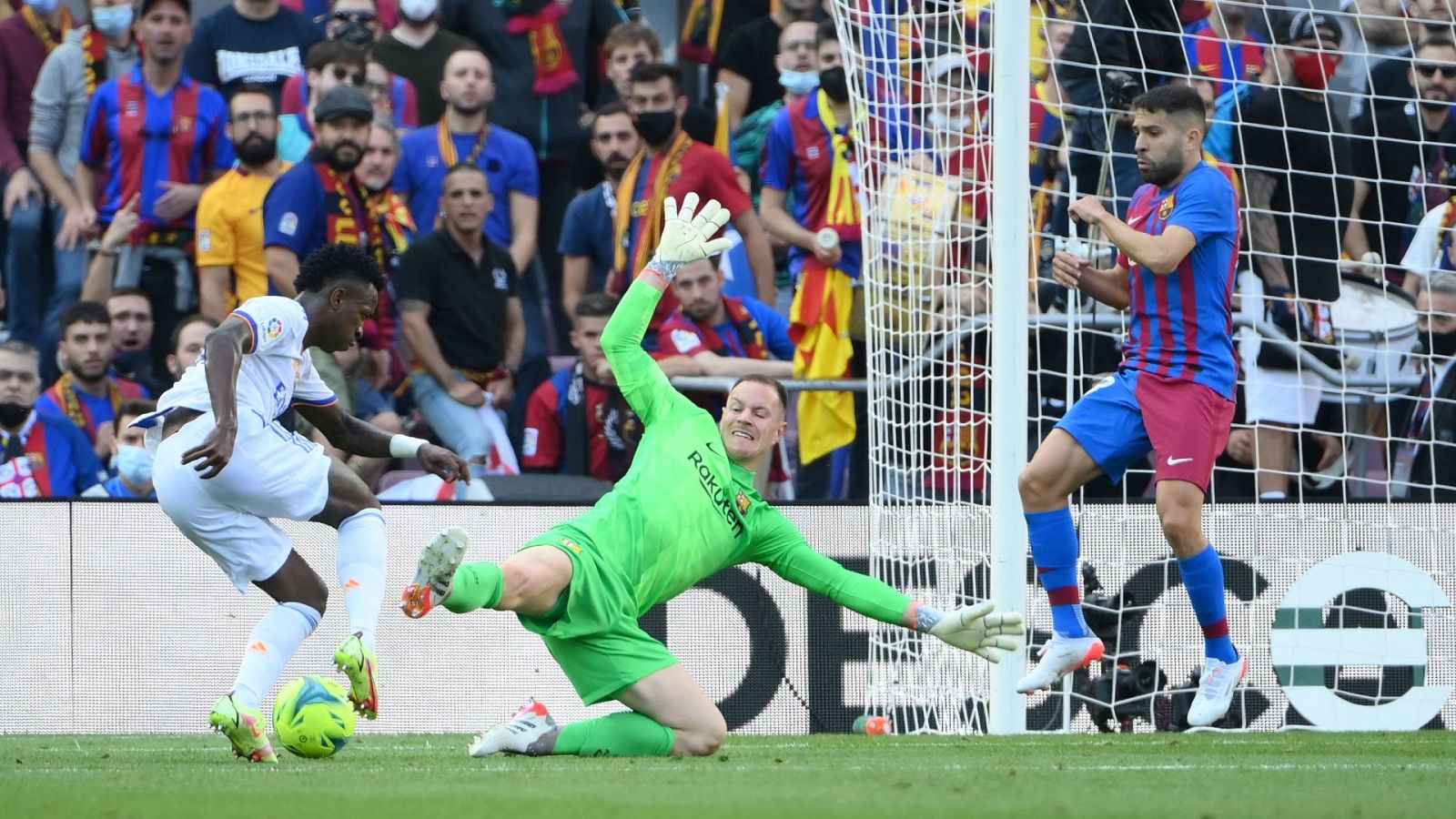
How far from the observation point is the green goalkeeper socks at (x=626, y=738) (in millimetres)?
6766

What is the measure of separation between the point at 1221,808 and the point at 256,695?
10.7 ft

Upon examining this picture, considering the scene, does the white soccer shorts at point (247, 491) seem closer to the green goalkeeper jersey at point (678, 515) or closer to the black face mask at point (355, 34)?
the green goalkeeper jersey at point (678, 515)

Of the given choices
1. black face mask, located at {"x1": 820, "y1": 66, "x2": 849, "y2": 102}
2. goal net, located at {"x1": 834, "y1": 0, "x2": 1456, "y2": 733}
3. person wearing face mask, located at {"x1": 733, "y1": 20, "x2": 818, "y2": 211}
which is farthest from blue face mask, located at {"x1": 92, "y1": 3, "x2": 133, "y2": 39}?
goal net, located at {"x1": 834, "y1": 0, "x2": 1456, "y2": 733}

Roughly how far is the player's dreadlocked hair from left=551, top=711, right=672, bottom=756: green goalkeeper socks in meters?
1.82

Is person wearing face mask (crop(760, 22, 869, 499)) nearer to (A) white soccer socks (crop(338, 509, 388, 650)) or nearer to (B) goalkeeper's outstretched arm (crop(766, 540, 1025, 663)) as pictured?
(B) goalkeeper's outstretched arm (crop(766, 540, 1025, 663))

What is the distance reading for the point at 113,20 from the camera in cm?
1192

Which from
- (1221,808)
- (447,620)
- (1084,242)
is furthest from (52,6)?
(1221,808)

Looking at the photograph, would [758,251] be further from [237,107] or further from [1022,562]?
[1022,562]

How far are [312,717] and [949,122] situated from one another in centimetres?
426

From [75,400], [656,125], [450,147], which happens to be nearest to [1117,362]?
[656,125]

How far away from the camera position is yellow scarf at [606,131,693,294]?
11.1 m

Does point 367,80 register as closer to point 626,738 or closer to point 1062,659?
point 626,738

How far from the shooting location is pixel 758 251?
1148 centimetres

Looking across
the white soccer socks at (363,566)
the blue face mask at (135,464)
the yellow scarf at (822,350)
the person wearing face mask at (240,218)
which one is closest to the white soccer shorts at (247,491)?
the white soccer socks at (363,566)
